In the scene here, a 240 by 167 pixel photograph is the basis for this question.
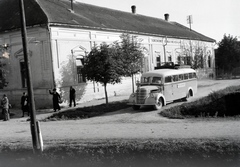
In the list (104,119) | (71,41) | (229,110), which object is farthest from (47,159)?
(71,41)

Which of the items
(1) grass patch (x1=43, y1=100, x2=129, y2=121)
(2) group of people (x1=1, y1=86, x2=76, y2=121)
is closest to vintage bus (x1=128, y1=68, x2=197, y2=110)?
(1) grass patch (x1=43, y1=100, x2=129, y2=121)

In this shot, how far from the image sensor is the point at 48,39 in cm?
1803

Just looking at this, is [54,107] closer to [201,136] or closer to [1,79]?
[1,79]

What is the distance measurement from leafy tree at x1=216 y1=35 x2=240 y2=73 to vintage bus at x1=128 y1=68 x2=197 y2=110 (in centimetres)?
2860

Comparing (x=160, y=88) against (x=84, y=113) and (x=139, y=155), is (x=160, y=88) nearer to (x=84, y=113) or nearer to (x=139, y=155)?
(x=84, y=113)

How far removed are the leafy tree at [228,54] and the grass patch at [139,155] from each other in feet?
129

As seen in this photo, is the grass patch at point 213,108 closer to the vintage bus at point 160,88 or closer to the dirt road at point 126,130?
the vintage bus at point 160,88

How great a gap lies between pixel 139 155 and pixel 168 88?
27.7 ft

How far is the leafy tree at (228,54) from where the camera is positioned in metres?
43.2

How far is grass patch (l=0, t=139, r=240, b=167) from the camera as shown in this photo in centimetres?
764

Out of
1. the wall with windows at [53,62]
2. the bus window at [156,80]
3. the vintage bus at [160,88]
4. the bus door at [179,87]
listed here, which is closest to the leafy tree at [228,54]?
the wall with windows at [53,62]

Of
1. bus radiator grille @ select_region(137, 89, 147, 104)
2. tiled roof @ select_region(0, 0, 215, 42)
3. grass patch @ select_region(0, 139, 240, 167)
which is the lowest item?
grass patch @ select_region(0, 139, 240, 167)

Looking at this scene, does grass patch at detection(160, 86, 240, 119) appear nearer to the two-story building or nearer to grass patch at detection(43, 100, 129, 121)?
grass patch at detection(43, 100, 129, 121)

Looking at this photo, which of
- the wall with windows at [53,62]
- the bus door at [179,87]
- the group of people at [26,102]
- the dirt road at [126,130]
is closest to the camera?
the dirt road at [126,130]
